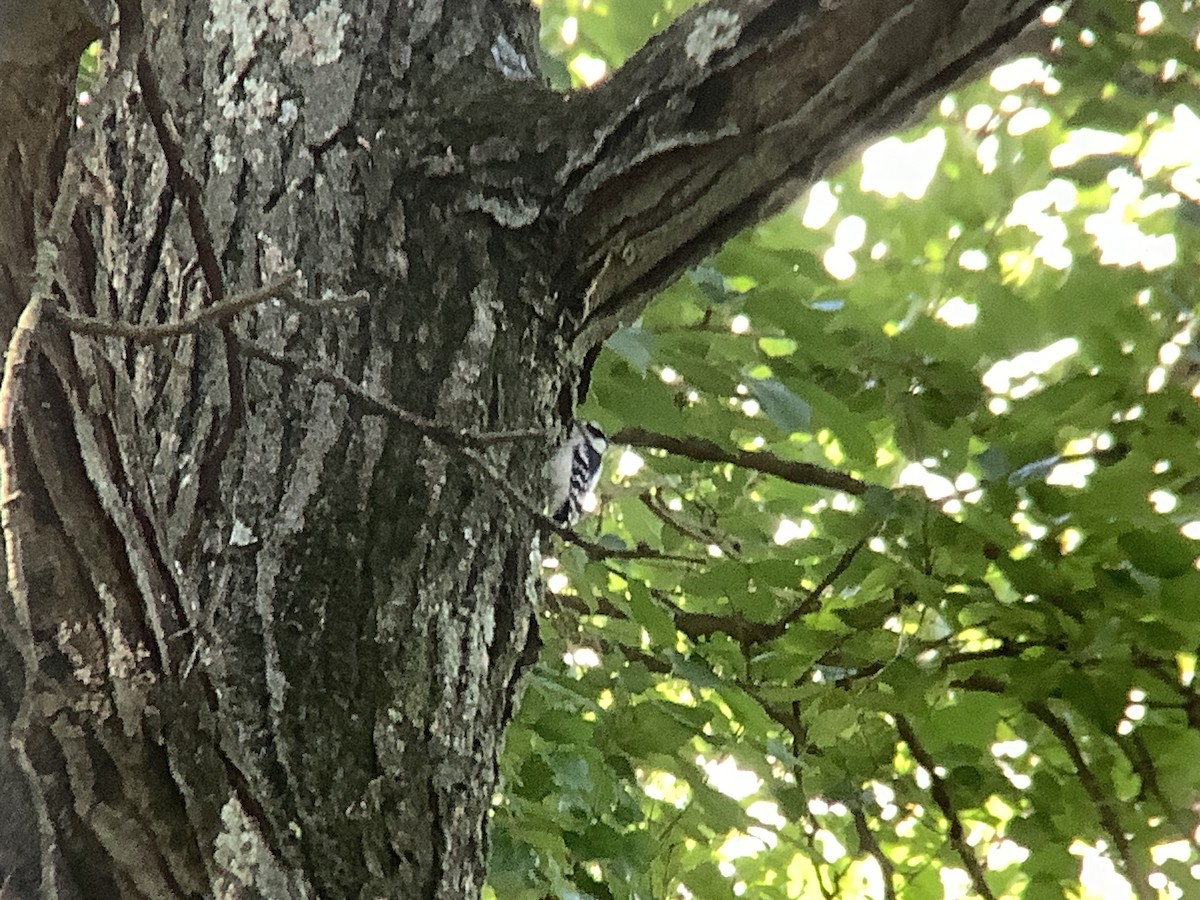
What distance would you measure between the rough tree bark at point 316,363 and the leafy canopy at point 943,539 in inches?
5.8

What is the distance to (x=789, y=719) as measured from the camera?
3.28 ft

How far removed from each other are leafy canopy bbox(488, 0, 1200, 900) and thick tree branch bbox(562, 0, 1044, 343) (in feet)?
0.35

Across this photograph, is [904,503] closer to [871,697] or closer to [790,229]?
[871,697]

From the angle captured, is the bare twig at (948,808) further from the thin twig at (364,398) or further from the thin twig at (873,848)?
the thin twig at (364,398)

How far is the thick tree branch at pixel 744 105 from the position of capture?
65cm

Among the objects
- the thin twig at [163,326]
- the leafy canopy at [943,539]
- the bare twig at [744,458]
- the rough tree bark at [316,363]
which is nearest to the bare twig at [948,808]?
the leafy canopy at [943,539]

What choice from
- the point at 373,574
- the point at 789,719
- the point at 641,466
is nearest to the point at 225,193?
the point at 373,574

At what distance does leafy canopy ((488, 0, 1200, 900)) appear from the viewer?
82 centimetres

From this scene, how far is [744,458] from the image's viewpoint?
1.06 metres

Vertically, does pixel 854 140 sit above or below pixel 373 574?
above

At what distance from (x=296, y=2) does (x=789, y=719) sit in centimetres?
79

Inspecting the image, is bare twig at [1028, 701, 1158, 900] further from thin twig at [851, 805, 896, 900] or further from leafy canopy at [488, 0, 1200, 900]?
thin twig at [851, 805, 896, 900]

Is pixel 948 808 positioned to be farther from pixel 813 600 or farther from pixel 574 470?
pixel 574 470

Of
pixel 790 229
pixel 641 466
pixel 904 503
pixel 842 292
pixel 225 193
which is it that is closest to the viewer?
pixel 225 193
